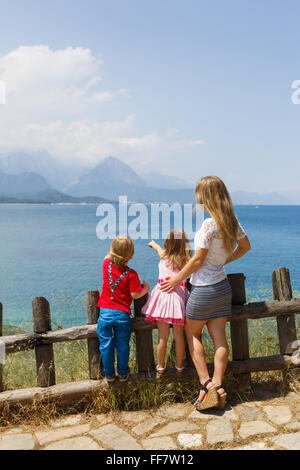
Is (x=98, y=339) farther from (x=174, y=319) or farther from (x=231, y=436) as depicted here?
(x=231, y=436)

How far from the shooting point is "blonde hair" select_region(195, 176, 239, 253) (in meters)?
3.56

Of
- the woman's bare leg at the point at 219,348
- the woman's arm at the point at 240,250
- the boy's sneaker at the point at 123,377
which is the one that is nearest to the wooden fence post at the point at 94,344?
the boy's sneaker at the point at 123,377

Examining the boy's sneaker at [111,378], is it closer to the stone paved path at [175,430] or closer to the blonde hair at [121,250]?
the stone paved path at [175,430]

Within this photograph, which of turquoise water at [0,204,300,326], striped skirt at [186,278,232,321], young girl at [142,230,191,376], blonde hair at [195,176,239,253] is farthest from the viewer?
turquoise water at [0,204,300,326]

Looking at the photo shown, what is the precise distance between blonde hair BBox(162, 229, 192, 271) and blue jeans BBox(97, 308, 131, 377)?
2.17 feet

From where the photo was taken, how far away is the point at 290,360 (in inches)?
164

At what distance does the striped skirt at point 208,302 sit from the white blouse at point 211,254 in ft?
0.18

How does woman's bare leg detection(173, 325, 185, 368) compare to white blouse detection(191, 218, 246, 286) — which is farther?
woman's bare leg detection(173, 325, 185, 368)

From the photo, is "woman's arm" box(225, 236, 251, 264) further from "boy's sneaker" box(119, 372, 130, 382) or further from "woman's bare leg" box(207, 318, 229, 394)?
"boy's sneaker" box(119, 372, 130, 382)

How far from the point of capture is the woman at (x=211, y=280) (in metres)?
3.57

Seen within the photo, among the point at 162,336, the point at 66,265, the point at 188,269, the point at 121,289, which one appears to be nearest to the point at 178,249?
the point at 188,269

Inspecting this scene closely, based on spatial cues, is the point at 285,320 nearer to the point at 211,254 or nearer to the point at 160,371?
the point at 211,254

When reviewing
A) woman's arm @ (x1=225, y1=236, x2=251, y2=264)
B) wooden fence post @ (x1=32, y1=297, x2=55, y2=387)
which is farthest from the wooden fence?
woman's arm @ (x1=225, y1=236, x2=251, y2=264)
